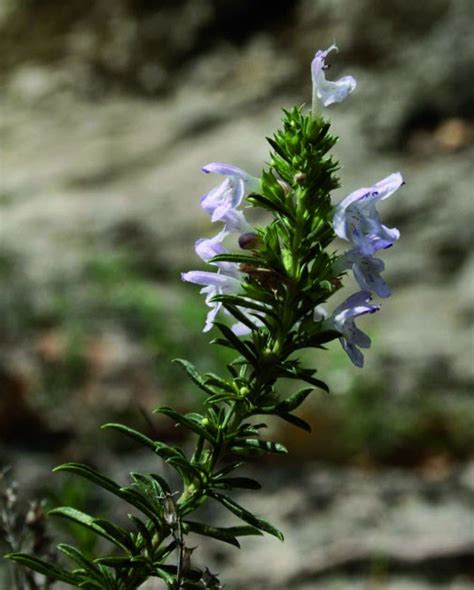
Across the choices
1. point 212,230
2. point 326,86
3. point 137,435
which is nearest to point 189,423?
point 137,435

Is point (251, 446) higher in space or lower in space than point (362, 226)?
lower

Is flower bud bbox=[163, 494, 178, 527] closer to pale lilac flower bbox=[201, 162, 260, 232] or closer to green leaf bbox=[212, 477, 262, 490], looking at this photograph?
green leaf bbox=[212, 477, 262, 490]

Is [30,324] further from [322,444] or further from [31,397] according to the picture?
[322,444]

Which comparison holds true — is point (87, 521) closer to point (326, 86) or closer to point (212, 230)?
point (326, 86)

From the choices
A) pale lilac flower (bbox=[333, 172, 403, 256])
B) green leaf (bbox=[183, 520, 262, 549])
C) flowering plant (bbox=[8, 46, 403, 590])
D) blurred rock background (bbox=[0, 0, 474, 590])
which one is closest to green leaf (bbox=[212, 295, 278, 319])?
flowering plant (bbox=[8, 46, 403, 590])

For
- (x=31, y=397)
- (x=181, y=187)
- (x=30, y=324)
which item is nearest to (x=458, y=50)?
(x=181, y=187)
